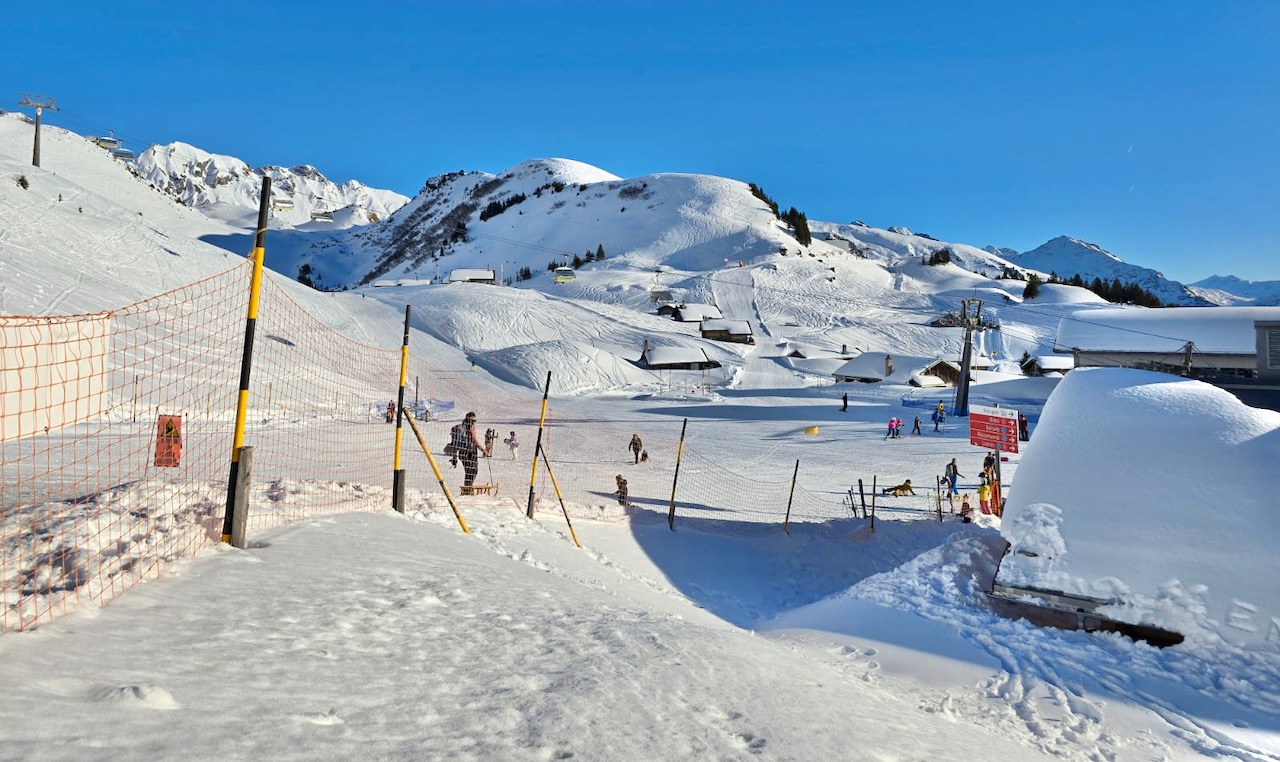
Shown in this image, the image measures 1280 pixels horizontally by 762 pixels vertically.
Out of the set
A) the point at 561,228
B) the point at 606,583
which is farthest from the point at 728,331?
the point at 561,228

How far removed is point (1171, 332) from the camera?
36375 mm

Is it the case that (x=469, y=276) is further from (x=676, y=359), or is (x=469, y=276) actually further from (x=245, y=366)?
(x=245, y=366)

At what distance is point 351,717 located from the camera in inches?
125

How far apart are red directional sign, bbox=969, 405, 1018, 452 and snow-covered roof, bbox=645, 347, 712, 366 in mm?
34470

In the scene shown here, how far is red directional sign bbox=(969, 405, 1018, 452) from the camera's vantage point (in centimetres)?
1642

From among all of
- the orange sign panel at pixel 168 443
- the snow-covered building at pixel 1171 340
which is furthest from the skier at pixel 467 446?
the snow-covered building at pixel 1171 340

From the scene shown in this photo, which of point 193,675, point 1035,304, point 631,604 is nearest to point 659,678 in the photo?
point 193,675

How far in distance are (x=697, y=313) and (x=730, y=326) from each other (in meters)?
7.23

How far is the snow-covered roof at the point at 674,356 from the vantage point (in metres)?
50.9

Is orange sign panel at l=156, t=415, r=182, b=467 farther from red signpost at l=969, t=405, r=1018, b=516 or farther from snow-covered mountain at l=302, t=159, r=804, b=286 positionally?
snow-covered mountain at l=302, t=159, r=804, b=286

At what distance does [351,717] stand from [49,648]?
1.69 metres

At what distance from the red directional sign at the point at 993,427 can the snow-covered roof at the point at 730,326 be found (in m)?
46.8

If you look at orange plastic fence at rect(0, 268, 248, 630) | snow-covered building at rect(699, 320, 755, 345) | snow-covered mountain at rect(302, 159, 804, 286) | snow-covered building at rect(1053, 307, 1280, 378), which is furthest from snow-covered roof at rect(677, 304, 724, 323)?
orange plastic fence at rect(0, 268, 248, 630)

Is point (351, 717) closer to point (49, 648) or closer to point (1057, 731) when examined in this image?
point (49, 648)
